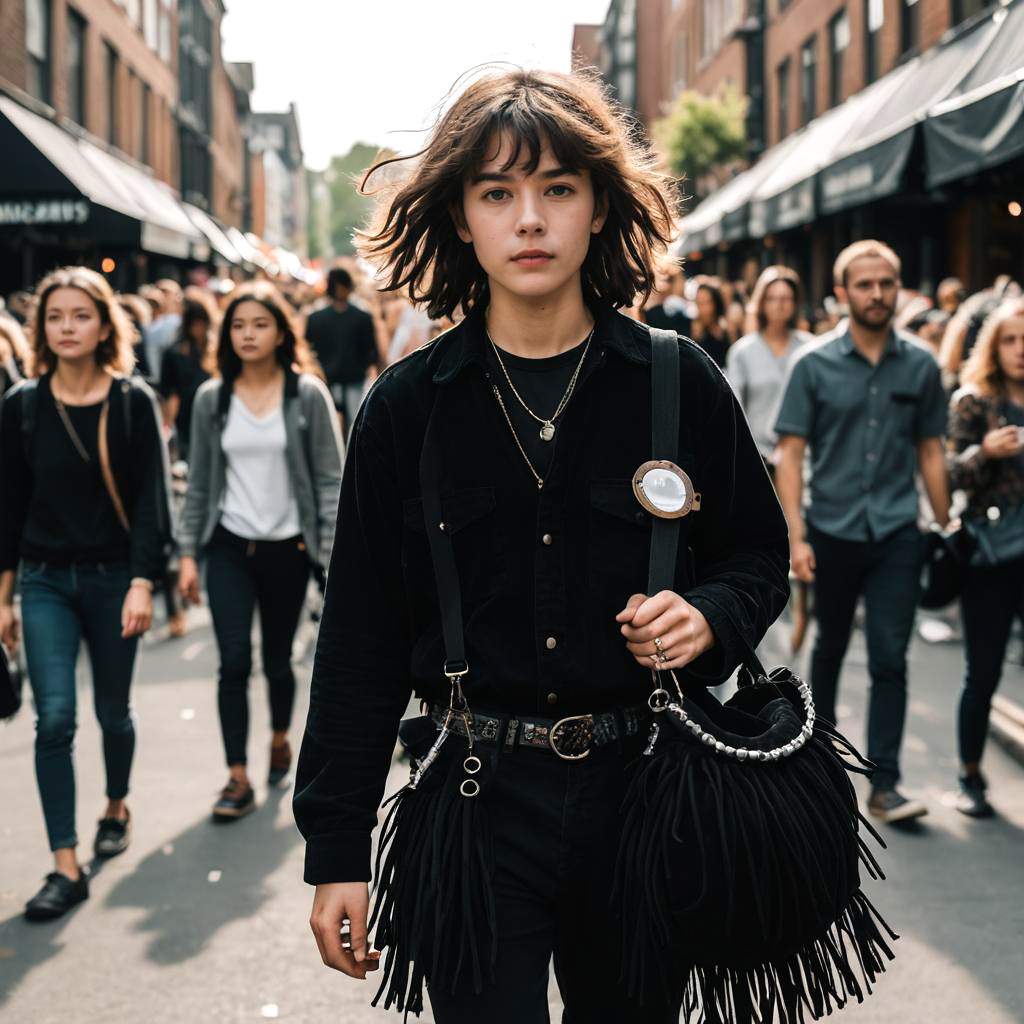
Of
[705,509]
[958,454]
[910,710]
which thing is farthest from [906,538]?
[705,509]

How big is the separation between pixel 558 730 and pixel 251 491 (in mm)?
4007

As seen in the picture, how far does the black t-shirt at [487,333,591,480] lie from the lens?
7.80 ft

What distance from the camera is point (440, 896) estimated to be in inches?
87.6

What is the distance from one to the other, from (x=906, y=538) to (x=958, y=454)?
0.48 m

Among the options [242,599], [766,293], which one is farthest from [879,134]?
[242,599]

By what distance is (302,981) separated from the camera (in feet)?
14.3

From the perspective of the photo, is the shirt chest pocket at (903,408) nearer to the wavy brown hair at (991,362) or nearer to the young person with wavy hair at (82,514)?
the wavy brown hair at (991,362)

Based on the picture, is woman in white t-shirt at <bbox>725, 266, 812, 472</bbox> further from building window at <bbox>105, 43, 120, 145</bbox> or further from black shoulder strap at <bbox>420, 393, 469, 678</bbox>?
building window at <bbox>105, 43, 120, 145</bbox>

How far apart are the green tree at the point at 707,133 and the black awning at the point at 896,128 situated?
1223 cm

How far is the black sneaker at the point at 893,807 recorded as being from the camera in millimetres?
5654

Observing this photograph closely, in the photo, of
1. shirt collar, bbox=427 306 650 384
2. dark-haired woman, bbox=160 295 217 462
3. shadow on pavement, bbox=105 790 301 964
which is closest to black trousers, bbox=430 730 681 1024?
Result: shirt collar, bbox=427 306 650 384

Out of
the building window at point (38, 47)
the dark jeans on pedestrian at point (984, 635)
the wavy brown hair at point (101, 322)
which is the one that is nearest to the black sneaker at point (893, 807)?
the dark jeans on pedestrian at point (984, 635)

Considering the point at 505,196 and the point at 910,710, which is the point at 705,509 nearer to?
the point at 505,196

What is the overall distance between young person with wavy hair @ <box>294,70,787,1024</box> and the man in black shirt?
32.1 ft
